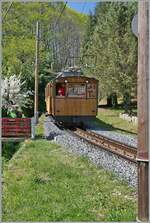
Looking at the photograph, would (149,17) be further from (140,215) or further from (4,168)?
(4,168)

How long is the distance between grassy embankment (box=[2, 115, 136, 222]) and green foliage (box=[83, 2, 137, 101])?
21673 millimetres

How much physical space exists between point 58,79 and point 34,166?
11493mm

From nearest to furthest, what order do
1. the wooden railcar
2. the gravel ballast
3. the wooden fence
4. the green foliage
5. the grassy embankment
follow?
the grassy embankment < the gravel ballast < the wooden fence < the wooden railcar < the green foliage

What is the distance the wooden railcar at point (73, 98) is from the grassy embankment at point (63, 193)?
10125 mm

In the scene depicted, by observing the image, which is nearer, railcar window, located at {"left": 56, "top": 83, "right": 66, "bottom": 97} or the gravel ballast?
the gravel ballast

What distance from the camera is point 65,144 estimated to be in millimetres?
15664

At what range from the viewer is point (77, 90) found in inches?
890

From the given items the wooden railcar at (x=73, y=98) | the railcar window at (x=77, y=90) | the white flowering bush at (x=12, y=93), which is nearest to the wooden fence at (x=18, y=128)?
the wooden railcar at (x=73, y=98)

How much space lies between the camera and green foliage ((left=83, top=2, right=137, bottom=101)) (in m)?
33.1

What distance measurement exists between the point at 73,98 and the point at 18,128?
14.5 ft

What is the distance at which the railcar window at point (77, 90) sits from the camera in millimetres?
22516

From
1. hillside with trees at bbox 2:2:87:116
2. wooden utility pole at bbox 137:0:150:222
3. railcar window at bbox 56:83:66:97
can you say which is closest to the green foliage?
hillside with trees at bbox 2:2:87:116

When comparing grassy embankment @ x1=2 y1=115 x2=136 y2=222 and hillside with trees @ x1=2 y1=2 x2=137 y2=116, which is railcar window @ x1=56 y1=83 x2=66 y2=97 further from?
grassy embankment @ x1=2 y1=115 x2=136 y2=222

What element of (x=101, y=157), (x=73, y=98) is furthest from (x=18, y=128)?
(x=101, y=157)
